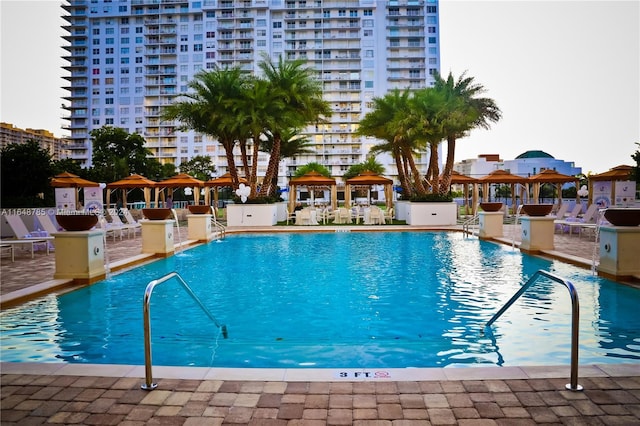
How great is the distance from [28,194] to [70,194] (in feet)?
33.7

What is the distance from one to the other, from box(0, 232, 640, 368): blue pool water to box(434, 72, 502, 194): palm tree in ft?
46.9

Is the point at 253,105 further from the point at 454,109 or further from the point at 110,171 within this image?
the point at 110,171

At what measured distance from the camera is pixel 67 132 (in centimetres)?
9231

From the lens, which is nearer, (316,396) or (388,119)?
(316,396)

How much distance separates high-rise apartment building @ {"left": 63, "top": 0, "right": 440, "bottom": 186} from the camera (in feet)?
268

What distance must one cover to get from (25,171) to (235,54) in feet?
197

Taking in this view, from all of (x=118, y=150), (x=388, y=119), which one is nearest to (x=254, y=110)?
(x=388, y=119)

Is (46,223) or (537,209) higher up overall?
(537,209)

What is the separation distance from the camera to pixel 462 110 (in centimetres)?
2392

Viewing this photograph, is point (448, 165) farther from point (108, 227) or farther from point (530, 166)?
point (530, 166)

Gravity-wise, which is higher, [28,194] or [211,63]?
[211,63]

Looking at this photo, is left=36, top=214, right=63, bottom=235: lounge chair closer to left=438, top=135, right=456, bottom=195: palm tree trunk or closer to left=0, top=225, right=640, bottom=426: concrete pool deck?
left=0, top=225, right=640, bottom=426: concrete pool deck

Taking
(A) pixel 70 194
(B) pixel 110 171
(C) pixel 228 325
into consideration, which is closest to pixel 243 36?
(B) pixel 110 171

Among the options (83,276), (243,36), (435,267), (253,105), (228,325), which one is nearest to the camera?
(228,325)
